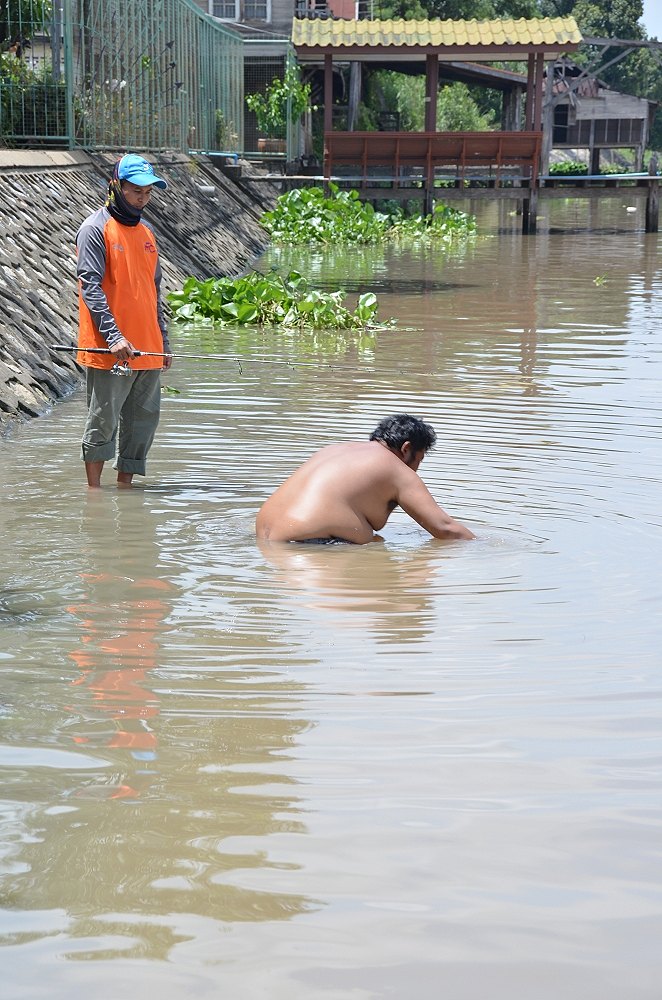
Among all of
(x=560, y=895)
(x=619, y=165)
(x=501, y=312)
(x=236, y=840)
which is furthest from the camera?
(x=619, y=165)

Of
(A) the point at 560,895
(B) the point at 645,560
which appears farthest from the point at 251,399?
(A) the point at 560,895

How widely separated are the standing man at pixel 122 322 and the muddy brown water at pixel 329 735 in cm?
31

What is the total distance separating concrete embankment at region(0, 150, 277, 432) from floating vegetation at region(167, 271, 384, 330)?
0.67 metres

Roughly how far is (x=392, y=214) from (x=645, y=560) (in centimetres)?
2557

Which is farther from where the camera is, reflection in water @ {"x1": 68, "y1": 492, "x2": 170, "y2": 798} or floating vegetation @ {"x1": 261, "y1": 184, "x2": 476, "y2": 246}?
floating vegetation @ {"x1": 261, "y1": 184, "x2": 476, "y2": 246}

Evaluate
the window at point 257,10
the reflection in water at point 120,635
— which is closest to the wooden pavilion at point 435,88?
the window at point 257,10

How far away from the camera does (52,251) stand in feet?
39.1

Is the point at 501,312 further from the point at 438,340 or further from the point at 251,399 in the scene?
the point at 251,399

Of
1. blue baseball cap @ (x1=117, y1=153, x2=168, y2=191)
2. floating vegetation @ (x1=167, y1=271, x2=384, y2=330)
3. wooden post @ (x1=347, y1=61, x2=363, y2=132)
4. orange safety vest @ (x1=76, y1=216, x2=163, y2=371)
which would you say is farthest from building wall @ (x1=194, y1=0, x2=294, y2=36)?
blue baseball cap @ (x1=117, y1=153, x2=168, y2=191)

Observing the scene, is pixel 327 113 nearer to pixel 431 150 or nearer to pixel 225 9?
pixel 431 150

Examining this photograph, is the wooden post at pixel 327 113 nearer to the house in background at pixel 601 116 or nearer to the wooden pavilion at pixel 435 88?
the wooden pavilion at pixel 435 88

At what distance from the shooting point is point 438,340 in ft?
43.1

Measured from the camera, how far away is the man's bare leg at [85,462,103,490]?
7.25 metres

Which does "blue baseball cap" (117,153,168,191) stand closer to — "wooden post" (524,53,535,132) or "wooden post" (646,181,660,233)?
"wooden post" (524,53,535,132)
